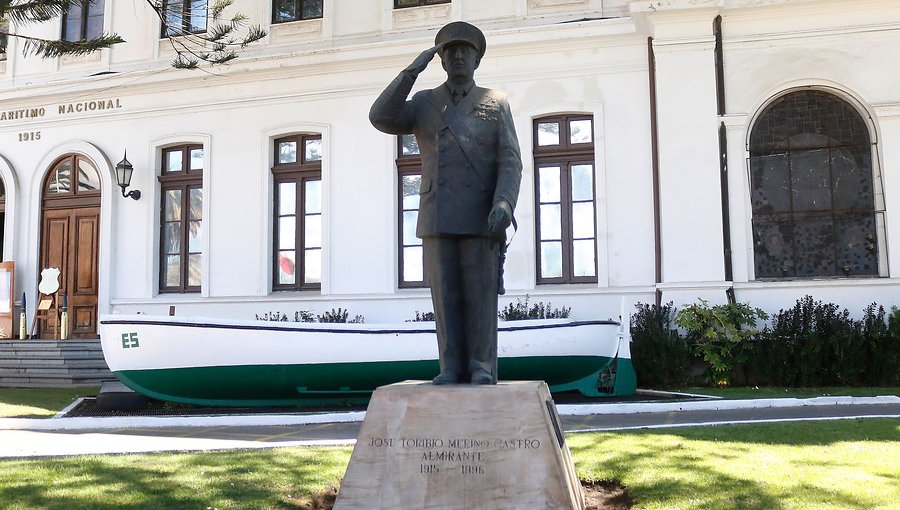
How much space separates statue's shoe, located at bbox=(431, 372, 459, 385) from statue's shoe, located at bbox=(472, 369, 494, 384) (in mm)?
114

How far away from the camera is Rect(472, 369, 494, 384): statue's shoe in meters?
4.13

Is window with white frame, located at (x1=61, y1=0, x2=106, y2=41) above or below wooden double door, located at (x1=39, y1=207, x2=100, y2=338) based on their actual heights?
above

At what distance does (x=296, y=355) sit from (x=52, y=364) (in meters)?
5.77

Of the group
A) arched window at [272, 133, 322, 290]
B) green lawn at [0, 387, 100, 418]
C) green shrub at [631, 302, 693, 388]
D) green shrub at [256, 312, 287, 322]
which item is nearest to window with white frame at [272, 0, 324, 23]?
arched window at [272, 133, 322, 290]

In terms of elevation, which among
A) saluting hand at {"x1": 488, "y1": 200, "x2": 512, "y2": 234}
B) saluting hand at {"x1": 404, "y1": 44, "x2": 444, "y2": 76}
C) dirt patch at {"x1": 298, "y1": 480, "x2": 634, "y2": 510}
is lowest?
dirt patch at {"x1": 298, "y1": 480, "x2": 634, "y2": 510}

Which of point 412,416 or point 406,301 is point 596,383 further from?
point 412,416

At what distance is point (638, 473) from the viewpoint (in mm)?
4891

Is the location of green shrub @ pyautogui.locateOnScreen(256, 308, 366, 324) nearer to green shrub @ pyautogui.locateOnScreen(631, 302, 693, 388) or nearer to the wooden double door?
the wooden double door

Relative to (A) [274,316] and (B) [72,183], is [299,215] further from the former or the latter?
(B) [72,183]

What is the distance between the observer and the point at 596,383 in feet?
34.3

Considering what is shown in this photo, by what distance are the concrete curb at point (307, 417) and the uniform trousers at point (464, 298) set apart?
4.50 meters

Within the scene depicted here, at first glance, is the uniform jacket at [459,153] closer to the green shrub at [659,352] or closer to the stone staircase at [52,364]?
the green shrub at [659,352]

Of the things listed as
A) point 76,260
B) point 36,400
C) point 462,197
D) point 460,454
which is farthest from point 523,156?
point 460,454

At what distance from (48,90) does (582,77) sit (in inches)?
409
